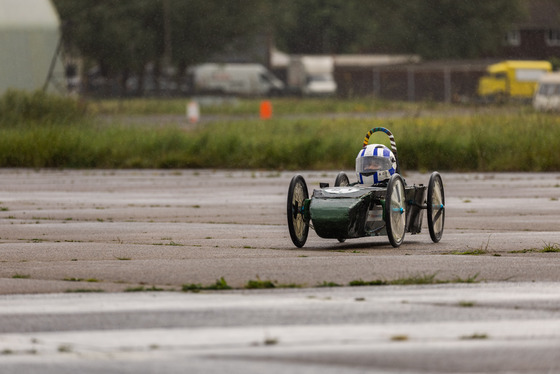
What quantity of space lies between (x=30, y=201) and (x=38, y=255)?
8598 millimetres

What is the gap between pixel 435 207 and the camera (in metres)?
13.8

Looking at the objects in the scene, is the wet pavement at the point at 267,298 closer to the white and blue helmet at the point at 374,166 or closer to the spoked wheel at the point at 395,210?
the spoked wheel at the point at 395,210

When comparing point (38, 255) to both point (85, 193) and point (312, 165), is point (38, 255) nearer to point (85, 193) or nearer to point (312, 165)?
point (85, 193)

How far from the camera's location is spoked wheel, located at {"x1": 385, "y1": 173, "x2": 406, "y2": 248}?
12273 millimetres

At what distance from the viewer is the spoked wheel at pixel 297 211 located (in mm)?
12588

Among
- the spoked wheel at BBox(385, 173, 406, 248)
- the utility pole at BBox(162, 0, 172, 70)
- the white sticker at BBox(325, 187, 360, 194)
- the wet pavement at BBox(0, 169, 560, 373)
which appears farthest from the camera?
the utility pole at BBox(162, 0, 172, 70)

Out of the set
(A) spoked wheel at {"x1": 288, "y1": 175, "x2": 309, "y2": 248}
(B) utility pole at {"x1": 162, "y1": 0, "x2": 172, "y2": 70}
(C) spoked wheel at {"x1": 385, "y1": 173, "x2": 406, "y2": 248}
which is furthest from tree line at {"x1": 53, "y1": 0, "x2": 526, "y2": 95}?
(C) spoked wheel at {"x1": 385, "y1": 173, "x2": 406, "y2": 248}

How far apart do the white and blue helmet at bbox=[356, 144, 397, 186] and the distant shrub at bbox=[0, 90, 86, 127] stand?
79.4 feet

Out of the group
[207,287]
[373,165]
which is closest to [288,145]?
[373,165]

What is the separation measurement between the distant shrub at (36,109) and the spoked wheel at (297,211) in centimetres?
2448

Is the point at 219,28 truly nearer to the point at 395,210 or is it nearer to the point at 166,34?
the point at 166,34

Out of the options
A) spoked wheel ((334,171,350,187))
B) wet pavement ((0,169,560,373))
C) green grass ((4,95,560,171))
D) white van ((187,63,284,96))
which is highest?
white van ((187,63,284,96))

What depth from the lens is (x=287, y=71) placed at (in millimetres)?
112688

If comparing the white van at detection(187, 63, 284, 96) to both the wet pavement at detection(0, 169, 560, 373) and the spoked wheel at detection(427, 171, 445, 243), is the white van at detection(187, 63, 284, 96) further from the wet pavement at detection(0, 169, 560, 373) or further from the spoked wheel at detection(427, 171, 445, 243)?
the spoked wheel at detection(427, 171, 445, 243)
